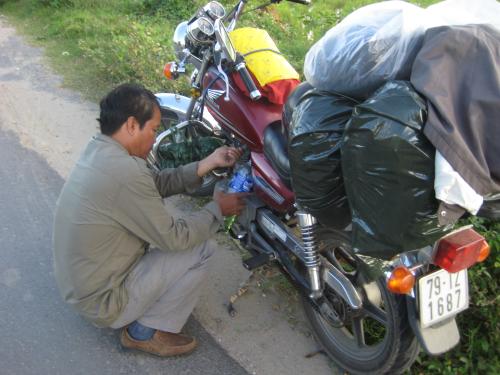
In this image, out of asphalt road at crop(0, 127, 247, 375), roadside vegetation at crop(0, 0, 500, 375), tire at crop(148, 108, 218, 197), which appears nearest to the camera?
asphalt road at crop(0, 127, 247, 375)

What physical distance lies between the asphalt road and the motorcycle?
544mm

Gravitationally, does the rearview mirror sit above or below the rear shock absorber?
above

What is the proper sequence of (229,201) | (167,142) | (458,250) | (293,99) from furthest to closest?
(167,142)
(229,201)
(293,99)
(458,250)

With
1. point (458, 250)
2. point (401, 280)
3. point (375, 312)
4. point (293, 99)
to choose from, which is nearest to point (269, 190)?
point (293, 99)

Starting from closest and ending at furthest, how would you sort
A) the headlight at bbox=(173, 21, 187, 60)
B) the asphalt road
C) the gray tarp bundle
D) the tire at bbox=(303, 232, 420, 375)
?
the gray tarp bundle
the tire at bbox=(303, 232, 420, 375)
the asphalt road
the headlight at bbox=(173, 21, 187, 60)

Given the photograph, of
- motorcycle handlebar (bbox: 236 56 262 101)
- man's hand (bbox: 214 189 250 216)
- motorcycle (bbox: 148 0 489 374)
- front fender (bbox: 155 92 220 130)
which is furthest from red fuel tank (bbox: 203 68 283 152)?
front fender (bbox: 155 92 220 130)

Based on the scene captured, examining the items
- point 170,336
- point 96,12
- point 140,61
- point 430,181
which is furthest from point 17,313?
point 96,12

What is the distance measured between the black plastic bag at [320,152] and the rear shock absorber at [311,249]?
1.00ft

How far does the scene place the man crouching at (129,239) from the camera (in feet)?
7.47

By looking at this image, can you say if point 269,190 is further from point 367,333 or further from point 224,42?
point 367,333

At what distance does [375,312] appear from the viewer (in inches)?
92.0

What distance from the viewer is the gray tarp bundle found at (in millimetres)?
1397

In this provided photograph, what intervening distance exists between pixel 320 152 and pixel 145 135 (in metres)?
0.98

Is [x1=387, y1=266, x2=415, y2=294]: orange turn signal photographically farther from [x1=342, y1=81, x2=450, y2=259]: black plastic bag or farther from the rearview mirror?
the rearview mirror
